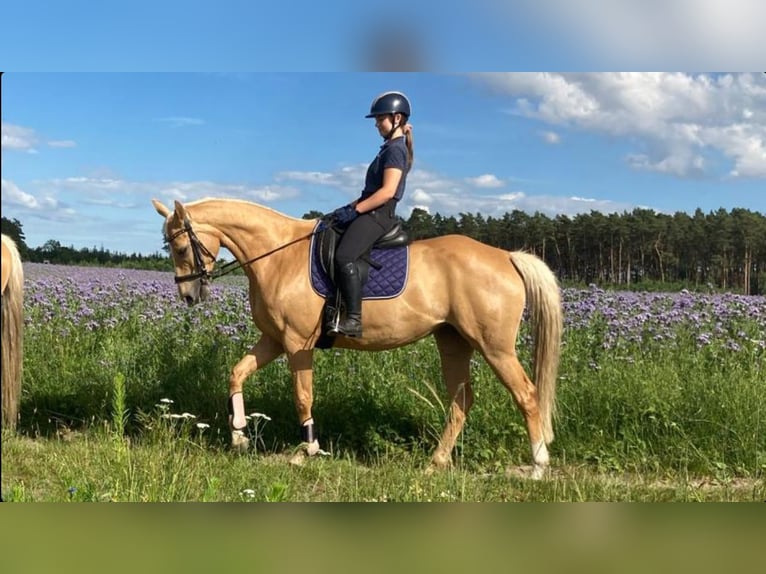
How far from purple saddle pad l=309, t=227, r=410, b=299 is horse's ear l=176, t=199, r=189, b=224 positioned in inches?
42.6

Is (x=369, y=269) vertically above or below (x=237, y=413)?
above

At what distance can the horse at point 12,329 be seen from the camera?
165 inches

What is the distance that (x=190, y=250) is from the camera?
4.94 metres

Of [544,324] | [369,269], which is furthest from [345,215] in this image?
[544,324]

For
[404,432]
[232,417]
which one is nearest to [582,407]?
[404,432]

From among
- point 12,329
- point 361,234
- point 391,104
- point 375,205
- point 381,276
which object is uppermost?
point 391,104

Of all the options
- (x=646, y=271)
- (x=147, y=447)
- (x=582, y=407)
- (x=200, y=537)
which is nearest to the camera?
(x=200, y=537)

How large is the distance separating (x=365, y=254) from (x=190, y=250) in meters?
1.47

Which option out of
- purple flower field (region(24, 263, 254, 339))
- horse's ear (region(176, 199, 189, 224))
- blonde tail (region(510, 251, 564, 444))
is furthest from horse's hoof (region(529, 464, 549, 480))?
purple flower field (region(24, 263, 254, 339))

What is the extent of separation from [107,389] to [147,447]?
6.34 ft

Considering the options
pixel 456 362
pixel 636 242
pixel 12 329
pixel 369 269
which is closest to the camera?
pixel 12 329

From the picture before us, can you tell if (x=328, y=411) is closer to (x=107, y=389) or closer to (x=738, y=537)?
(x=107, y=389)

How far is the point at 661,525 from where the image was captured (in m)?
2.31

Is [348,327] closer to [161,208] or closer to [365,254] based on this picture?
[365,254]
